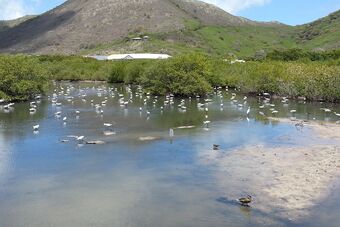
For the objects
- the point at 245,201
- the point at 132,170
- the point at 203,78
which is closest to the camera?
the point at 245,201

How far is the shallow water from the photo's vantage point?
81.9 ft

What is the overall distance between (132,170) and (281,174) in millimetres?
9859

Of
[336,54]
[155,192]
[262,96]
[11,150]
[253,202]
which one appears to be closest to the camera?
[253,202]

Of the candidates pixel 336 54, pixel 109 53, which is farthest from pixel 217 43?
pixel 336 54

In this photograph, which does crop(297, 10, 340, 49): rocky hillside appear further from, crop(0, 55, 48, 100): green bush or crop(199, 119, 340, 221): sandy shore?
crop(199, 119, 340, 221): sandy shore

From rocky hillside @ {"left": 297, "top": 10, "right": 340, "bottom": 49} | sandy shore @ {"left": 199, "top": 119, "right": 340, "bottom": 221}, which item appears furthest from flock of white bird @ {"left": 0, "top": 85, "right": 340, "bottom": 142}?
rocky hillside @ {"left": 297, "top": 10, "right": 340, "bottom": 49}

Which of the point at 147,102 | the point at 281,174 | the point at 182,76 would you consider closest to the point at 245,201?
the point at 281,174

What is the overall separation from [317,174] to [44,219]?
680 inches

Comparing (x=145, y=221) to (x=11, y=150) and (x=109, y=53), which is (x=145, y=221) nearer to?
(x=11, y=150)

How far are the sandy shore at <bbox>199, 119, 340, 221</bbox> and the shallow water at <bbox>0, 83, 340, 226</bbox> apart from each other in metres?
0.45

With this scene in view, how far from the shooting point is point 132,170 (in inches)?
1323

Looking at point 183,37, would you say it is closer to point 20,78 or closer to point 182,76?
point 182,76

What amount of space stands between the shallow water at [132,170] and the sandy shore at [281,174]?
0.45 meters

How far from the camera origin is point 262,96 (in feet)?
268
